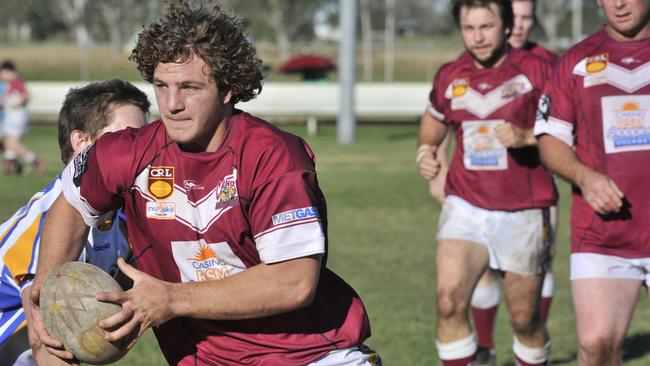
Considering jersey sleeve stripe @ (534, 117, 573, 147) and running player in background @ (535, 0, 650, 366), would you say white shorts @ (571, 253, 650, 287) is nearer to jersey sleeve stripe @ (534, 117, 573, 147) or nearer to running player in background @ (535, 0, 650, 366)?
running player in background @ (535, 0, 650, 366)

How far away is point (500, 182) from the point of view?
6.88m

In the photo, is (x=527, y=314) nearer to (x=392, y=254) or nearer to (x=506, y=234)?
(x=506, y=234)

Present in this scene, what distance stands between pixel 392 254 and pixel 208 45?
8.23m

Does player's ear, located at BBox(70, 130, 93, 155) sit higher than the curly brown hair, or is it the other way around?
the curly brown hair

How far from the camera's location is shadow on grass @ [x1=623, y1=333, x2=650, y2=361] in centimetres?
764

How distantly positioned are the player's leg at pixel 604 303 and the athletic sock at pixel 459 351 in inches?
50.0

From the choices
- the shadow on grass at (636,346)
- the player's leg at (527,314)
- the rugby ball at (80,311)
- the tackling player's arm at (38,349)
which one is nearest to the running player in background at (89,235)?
the tackling player's arm at (38,349)

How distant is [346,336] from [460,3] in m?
3.49

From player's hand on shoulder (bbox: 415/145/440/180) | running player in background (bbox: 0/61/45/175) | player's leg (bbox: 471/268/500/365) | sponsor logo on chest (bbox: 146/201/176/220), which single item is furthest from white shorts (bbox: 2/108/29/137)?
sponsor logo on chest (bbox: 146/201/176/220)

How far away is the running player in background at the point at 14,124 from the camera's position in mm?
20125

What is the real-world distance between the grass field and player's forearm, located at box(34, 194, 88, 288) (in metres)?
3.61

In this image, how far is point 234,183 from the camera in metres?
3.79

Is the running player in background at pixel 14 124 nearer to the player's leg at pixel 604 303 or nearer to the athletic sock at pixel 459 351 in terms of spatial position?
the athletic sock at pixel 459 351

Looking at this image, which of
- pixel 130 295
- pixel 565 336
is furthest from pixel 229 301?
pixel 565 336
